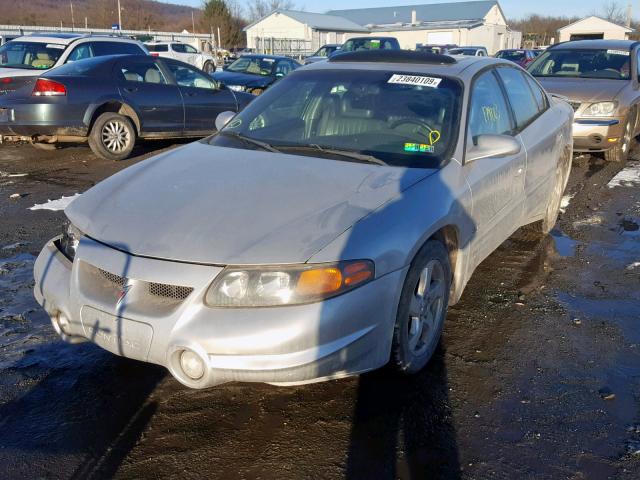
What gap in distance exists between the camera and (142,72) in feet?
30.9

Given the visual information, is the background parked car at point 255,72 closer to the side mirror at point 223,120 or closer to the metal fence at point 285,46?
the side mirror at point 223,120

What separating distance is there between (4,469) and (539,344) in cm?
280

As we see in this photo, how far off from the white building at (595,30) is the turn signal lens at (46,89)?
5324 centimetres

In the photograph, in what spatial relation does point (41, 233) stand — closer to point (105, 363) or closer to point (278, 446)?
point (105, 363)

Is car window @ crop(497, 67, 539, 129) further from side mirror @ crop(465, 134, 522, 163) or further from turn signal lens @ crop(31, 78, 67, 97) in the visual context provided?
turn signal lens @ crop(31, 78, 67, 97)

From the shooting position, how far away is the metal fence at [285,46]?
45.2m

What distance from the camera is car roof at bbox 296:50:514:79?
406cm

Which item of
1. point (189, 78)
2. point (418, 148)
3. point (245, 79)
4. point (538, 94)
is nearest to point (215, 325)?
point (418, 148)

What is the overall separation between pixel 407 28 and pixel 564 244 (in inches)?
2131

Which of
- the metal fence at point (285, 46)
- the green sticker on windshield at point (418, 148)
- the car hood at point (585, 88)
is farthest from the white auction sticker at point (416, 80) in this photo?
the metal fence at point (285, 46)

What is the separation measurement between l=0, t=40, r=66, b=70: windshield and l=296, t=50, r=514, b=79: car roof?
771cm

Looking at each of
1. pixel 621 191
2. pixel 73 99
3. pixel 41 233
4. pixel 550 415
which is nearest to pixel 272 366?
pixel 550 415

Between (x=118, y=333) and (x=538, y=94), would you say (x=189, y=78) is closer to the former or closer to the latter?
(x=538, y=94)

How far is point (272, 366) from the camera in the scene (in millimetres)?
2520
